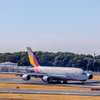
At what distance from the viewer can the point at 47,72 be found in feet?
268

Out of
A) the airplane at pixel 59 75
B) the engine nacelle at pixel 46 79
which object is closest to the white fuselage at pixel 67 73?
the airplane at pixel 59 75

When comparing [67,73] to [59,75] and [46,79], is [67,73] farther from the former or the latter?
[46,79]

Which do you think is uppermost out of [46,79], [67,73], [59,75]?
→ [67,73]

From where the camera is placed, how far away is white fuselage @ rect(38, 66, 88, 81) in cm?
7379

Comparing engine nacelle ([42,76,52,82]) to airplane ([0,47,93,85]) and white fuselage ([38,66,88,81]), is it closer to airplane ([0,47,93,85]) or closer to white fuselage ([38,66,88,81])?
airplane ([0,47,93,85])

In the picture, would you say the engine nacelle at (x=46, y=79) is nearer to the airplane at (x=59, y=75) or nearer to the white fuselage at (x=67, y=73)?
the airplane at (x=59, y=75)

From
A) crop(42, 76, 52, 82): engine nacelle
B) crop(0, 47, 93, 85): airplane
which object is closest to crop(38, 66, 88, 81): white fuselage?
crop(0, 47, 93, 85): airplane

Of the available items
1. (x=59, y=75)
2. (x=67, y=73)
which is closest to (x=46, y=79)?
(x=59, y=75)

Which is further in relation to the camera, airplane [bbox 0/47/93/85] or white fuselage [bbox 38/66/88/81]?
airplane [bbox 0/47/93/85]

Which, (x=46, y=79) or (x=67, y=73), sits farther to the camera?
(x=67, y=73)

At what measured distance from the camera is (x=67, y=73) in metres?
76.1

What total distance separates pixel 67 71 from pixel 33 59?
15.6 meters

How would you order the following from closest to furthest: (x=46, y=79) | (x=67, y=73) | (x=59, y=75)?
1. (x=46, y=79)
2. (x=67, y=73)
3. (x=59, y=75)

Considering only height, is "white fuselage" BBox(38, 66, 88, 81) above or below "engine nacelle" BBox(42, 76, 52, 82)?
above
